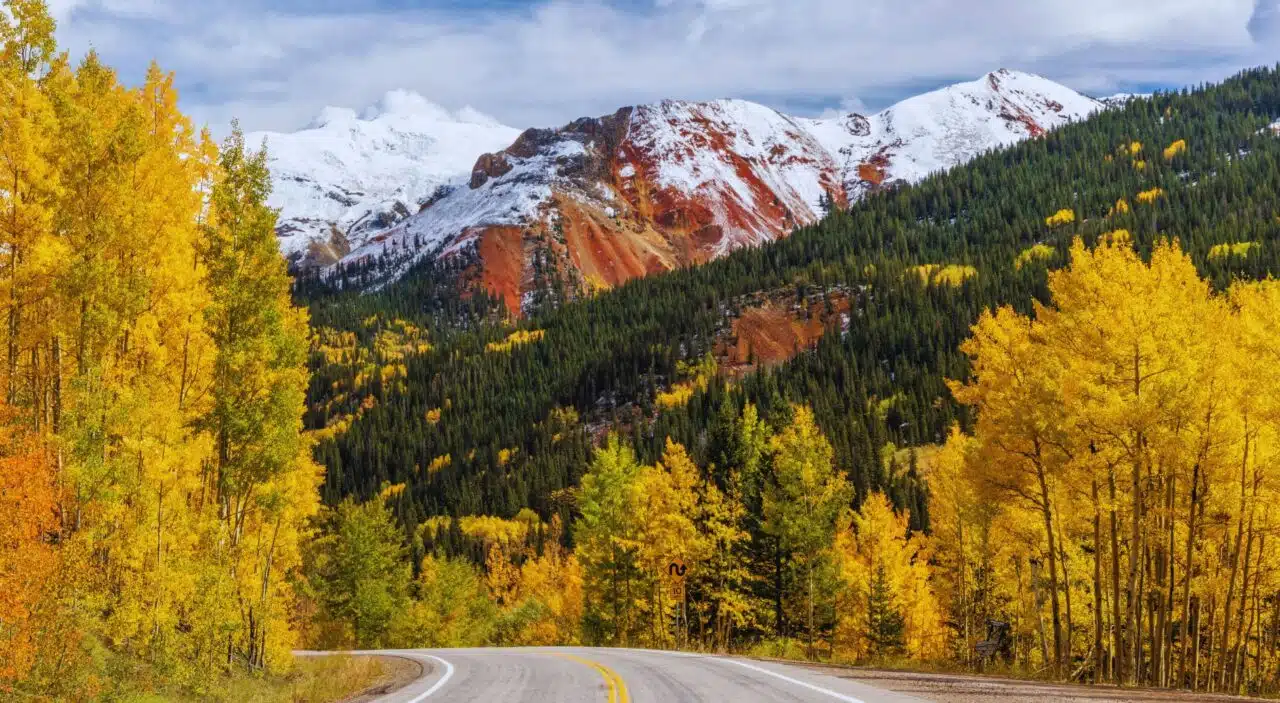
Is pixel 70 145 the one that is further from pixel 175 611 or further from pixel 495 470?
pixel 495 470

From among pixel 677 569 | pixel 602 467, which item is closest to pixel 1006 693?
pixel 677 569

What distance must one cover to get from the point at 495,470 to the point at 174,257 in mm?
152625

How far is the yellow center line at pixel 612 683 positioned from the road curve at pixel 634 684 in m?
0.02

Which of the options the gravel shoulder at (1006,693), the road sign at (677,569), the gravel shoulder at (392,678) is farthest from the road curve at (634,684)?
the road sign at (677,569)

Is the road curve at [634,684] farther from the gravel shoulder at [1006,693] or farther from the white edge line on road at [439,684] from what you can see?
the gravel shoulder at [1006,693]

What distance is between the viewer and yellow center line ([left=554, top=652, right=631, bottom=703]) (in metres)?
14.8

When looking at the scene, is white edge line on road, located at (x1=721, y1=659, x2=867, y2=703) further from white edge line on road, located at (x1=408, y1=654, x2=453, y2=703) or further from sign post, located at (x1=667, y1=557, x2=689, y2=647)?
sign post, located at (x1=667, y1=557, x2=689, y2=647)

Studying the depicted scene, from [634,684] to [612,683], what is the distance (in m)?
0.50

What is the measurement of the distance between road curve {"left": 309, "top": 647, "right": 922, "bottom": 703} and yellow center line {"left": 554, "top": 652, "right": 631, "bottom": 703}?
0.02 meters

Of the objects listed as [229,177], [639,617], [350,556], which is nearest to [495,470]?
[350,556]

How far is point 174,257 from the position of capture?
64.9ft

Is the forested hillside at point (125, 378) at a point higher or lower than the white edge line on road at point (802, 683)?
higher

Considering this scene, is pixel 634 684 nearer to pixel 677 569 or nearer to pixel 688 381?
pixel 677 569

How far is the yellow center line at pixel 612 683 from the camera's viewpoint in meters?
14.8
